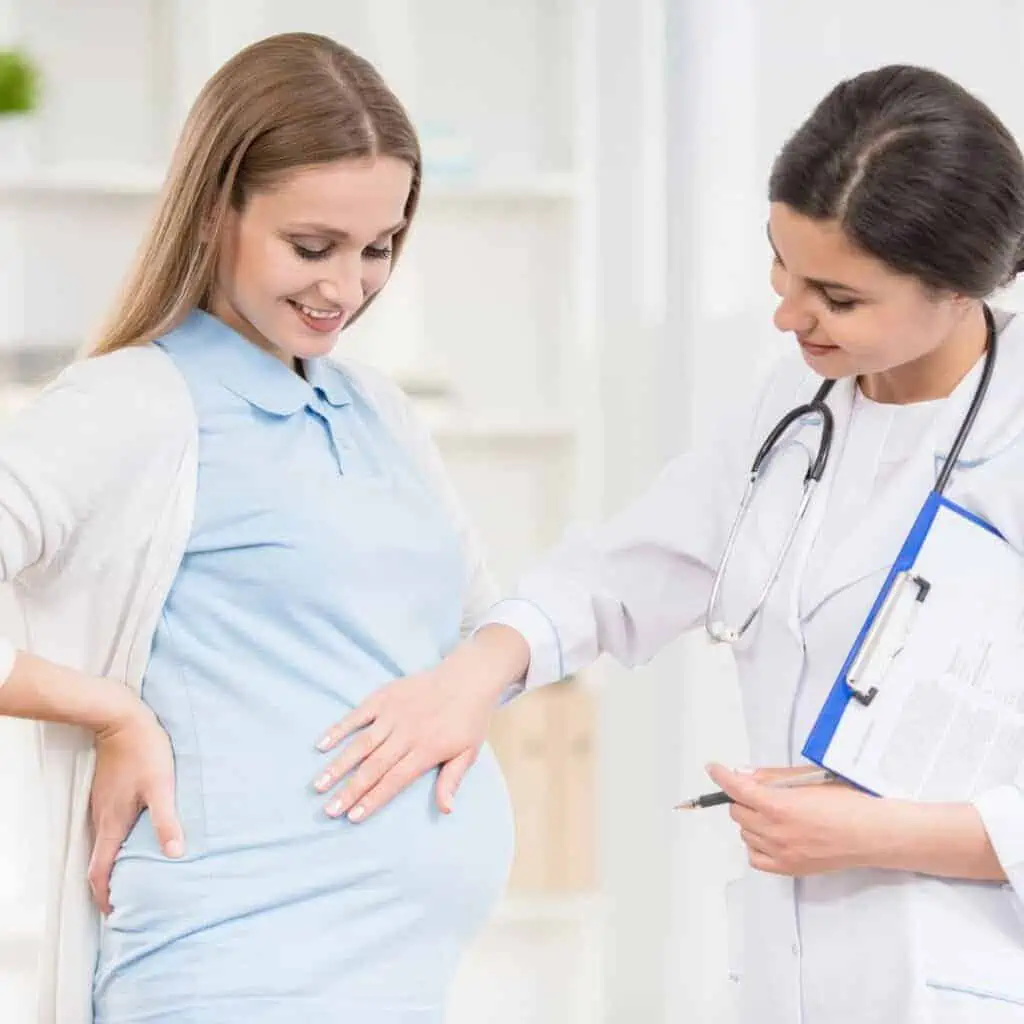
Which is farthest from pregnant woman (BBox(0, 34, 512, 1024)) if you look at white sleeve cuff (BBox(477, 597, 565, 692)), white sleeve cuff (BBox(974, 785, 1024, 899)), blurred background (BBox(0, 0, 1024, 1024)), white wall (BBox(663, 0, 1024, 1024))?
blurred background (BBox(0, 0, 1024, 1024))

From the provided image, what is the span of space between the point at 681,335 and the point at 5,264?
4.26ft

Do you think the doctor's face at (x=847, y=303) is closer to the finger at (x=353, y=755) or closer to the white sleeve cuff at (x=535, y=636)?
the white sleeve cuff at (x=535, y=636)

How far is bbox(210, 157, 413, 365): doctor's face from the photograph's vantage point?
4.40 feet

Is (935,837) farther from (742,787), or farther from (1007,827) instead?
(742,787)

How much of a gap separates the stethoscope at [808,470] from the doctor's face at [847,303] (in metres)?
0.07

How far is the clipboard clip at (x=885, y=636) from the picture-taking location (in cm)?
128

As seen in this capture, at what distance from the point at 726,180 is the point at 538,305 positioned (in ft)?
2.16

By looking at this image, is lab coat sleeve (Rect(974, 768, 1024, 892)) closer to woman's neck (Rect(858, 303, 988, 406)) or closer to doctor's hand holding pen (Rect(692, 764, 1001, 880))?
doctor's hand holding pen (Rect(692, 764, 1001, 880))

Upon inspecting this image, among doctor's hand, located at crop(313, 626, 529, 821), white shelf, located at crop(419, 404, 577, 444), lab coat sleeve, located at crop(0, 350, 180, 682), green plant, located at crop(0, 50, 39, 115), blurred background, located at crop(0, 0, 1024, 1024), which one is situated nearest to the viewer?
lab coat sleeve, located at crop(0, 350, 180, 682)

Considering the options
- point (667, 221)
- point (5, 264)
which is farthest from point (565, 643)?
point (5, 264)

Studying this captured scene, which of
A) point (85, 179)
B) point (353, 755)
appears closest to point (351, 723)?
point (353, 755)

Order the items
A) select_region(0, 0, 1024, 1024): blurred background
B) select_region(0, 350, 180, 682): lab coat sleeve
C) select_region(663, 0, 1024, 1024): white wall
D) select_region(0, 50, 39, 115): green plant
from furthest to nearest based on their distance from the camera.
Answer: select_region(0, 0, 1024, 1024): blurred background
select_region(663, 0, 1024, 1024): white wall
select_region(0, 50, 39, 115): green plant
select_region(0, 350, 180, 682): lab coat sleeve

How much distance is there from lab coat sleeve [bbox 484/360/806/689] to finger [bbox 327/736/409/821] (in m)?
0.19

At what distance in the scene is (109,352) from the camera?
139 cm
